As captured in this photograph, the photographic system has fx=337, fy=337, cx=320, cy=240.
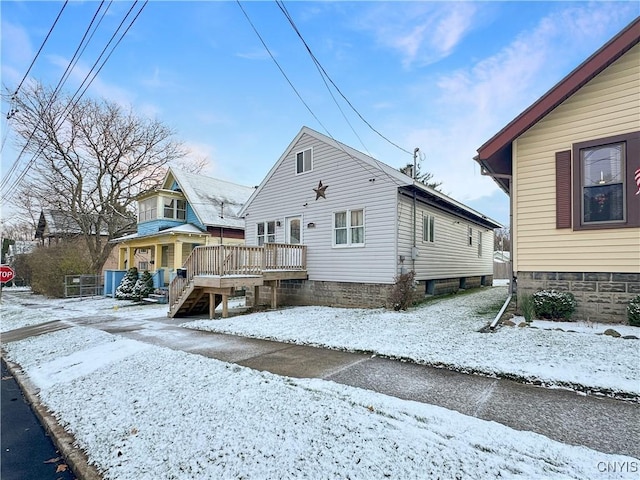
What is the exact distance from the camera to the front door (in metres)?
13.3

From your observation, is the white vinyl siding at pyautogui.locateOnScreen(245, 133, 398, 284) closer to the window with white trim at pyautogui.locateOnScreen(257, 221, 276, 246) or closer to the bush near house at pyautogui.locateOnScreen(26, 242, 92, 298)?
the window with white trim at pyautogui.locateOnScreen(257, 221, 276, 246)

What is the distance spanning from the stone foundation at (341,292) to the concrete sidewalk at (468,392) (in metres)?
4.75

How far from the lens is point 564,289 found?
7199 millimetres

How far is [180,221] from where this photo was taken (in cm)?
2039

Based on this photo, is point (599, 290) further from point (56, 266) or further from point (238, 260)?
point (56, 266)

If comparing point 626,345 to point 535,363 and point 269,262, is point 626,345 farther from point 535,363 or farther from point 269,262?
point 269,262

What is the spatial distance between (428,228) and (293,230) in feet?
17.1


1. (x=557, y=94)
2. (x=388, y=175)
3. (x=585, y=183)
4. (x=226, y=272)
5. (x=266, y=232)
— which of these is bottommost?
(x=226, y=272)

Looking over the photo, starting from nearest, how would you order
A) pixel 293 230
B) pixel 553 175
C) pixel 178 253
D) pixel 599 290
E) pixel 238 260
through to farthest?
1. pixel 599 290
2. pixel 553 175
3. pixel 238 260
4. pixel 293 230
5. pixel 178 253

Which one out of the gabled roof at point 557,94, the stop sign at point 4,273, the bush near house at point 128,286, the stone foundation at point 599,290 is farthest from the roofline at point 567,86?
the bush near house at point 128,286

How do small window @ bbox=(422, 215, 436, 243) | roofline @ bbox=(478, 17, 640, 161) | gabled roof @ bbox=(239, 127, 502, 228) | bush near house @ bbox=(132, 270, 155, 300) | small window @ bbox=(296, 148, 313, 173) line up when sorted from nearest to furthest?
roofline @ bbox=(478, 17, 640, 161) < gabled roof @ bbox=(239, 127, 502, 228) < small window @ bbox=(422, 215, 436, 243) < small window @ bbox=(296, 148, 313, 173) < bush near house @ bbox=(132, 270, 155, 300)

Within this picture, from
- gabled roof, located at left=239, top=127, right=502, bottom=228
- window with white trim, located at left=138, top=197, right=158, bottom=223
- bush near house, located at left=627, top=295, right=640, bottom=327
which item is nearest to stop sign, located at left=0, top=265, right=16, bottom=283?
gabled roof, located at left=239, top=127, right=502, bottom=228

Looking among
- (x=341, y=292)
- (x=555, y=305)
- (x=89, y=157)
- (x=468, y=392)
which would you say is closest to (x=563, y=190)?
(x=555, y=305)

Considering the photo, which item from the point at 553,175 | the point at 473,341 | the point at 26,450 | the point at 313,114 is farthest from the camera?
the point at 313,114
